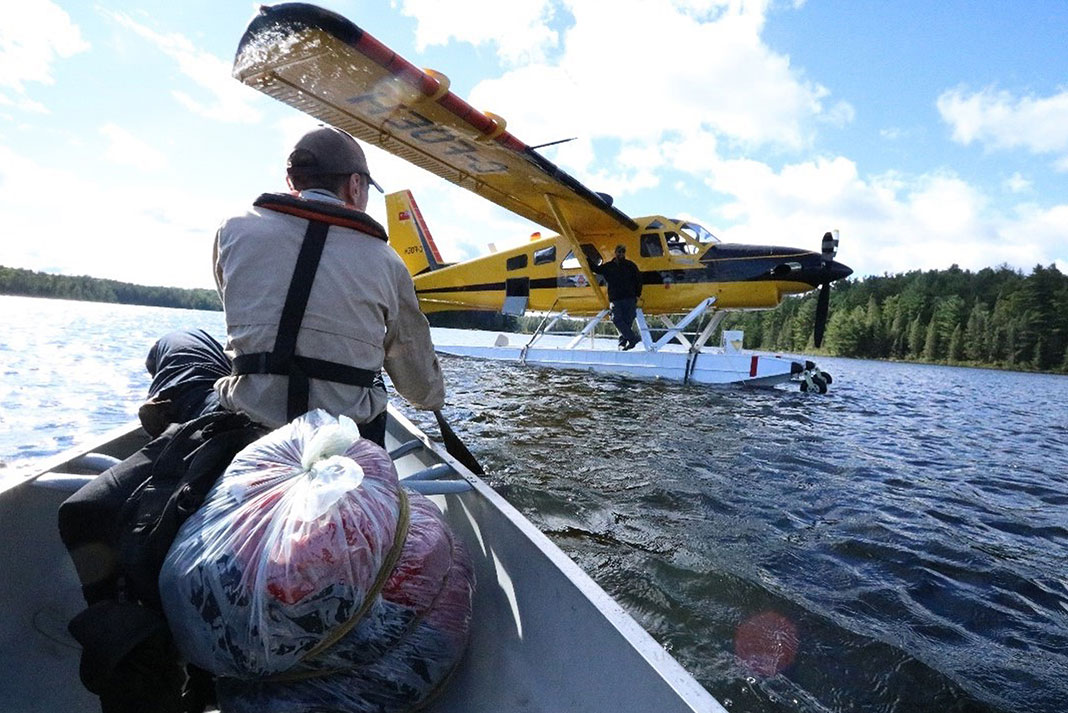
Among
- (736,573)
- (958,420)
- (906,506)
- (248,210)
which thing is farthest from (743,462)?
(958,420)

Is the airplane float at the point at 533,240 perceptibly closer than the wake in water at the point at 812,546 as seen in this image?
No

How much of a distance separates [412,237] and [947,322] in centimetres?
6500

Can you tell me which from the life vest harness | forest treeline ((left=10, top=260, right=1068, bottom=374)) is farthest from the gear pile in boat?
forest treeline ((left=10, top=260, right=1068, bottom=374))

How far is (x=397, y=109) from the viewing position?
7.25 meters

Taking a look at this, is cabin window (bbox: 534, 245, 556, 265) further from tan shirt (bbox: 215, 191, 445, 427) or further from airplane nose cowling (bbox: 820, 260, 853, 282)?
tan shirt (bbox: 215, 191, 445, 427)

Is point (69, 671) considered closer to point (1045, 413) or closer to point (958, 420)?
point (958, 420)

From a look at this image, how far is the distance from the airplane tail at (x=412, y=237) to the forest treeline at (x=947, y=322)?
35101 millimetres

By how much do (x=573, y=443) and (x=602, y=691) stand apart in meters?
3.92

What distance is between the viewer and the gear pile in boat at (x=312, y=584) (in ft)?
3.39

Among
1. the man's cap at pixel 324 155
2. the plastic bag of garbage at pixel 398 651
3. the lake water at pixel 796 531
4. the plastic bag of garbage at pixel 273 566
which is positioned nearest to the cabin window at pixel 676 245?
the lake water at pixel 796 531

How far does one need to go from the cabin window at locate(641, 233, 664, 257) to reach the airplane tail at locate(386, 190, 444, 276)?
24.0ft

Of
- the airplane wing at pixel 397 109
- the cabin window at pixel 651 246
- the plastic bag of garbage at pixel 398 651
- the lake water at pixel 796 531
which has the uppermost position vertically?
the airplane wing at pixel 397 109

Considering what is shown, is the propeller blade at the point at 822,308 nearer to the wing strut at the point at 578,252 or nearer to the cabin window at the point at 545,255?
the wing strut at the point at 578,252

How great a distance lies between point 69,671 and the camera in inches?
63.2
